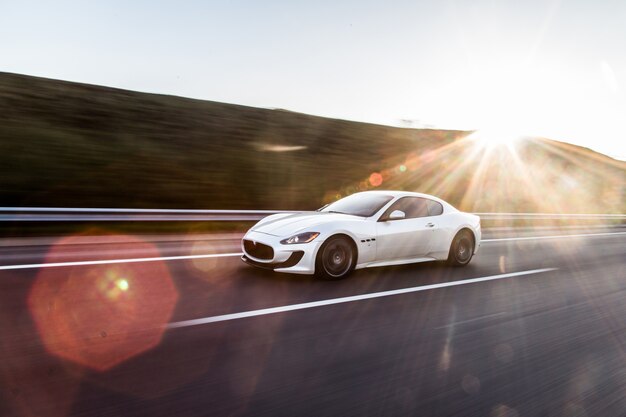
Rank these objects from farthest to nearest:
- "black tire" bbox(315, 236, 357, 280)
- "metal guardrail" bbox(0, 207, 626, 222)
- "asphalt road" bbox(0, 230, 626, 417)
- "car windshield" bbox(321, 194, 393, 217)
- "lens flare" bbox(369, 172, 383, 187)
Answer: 1. "lens flare" bbox(369, 172, 383, 187)
2. "metal guardrail" bbox(0, 207, 626, 222)
3. "car windshield" bbox(321, 194, 393, 217)
4. "black tire" bbox(315, 236, 357, 280)
5. "asphalt road" bbox(0, 230, 626, 417)

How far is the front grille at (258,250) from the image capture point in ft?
21.2

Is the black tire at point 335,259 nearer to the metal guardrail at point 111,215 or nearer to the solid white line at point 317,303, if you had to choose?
the solid white line at point 317,303

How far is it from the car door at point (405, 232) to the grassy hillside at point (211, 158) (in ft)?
29.0

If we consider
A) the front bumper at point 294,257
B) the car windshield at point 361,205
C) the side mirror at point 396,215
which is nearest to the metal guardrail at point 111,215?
the car windshield at point 361,205

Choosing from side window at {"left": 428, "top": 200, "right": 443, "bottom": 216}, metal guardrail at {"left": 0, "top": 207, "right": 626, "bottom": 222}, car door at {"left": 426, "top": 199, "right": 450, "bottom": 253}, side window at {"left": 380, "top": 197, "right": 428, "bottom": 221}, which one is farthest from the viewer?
metal guardrail at {"left": 0, "top": 207, "right": 626, "bottom": 222}

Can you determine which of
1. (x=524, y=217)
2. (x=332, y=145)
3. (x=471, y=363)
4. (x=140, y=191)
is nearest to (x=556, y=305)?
(x=471, y=363)

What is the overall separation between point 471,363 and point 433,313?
145cm

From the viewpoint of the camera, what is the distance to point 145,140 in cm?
1717

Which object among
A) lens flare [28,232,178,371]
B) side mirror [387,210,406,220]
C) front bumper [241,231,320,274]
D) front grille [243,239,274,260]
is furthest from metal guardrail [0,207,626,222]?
side mirror [387,210,406,220]

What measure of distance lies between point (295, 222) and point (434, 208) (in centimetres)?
247

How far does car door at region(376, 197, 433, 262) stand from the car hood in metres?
0.48

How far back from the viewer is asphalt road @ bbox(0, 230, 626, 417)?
10.5 ft

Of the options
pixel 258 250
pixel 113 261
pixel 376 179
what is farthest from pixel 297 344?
pixel 376 179

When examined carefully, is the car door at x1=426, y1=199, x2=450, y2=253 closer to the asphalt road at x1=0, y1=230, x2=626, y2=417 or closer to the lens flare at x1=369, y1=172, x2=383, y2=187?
the asphalt road at x1=0, y1=230, x2=626, y2=417
